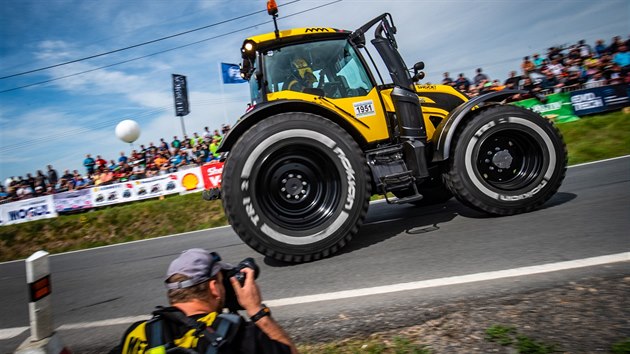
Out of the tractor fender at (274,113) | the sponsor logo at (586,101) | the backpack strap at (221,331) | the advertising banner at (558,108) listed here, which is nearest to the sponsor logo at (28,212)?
the tractor fender at (274,113)

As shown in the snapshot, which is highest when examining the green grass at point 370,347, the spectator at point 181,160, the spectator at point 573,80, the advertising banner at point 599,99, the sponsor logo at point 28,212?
the spectator at point 573,80

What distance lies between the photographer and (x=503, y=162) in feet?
13.0

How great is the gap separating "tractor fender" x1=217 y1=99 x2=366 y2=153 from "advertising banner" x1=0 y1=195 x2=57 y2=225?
12.7 m

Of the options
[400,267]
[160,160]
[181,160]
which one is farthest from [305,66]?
[160,160]

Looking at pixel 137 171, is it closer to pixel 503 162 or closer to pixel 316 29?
pixel 316 29

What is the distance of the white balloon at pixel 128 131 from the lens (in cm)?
2203

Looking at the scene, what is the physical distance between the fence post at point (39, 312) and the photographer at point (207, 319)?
753 millimetres

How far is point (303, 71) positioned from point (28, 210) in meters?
14.1

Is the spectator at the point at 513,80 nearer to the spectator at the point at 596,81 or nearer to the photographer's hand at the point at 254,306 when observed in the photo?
the spectator at the point at 596,81

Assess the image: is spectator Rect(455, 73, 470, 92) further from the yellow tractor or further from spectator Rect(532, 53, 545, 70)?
the yellow tractor

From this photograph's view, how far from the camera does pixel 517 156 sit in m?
4.04

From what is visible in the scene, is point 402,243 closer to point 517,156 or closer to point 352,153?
point 352,153

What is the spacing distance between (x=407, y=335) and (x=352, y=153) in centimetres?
185

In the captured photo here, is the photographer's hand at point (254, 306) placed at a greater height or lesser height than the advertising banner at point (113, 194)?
lesser
